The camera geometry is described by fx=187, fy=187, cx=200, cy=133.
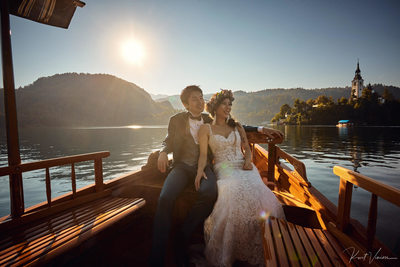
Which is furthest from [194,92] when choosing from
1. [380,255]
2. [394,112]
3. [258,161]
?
[394,112]

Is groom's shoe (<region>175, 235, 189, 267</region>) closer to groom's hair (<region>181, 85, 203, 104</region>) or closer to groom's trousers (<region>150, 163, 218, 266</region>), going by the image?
groom's trousers (<region>150, 163, 218, 266</region>)

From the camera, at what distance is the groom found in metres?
2.17

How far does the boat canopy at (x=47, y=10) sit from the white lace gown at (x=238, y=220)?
11.0 ft

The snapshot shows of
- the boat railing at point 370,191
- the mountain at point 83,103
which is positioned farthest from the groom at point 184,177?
the mountain at point 83,103

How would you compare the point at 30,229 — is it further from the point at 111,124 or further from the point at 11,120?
the point at 111,124

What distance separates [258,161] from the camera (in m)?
5.41

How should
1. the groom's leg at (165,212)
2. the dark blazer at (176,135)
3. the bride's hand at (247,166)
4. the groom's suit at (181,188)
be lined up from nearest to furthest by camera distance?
the groom's leg at (165,212), the groom's suit at (181,188), the bride's hand at (247,166), the dark blazer at (176,135)

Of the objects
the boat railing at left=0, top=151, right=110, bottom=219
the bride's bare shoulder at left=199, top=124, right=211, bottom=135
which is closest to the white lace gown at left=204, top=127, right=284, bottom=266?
the bride's bare shoulder at left=199, top=124, right=211, bottom=135

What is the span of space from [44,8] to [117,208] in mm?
2875

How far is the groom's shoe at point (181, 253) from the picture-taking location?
2195 mm

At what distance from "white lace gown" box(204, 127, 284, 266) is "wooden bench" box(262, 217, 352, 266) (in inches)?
10.3

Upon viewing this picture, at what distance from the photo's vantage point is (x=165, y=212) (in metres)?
2.25

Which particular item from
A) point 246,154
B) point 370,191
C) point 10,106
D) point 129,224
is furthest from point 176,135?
point 370,191
